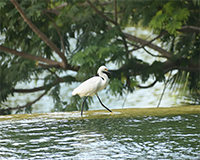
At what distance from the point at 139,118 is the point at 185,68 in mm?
4664

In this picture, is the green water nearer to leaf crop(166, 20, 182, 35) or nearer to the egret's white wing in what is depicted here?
the egret's white wing

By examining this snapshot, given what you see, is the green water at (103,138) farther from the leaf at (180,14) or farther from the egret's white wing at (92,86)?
the leaf at (180,14)

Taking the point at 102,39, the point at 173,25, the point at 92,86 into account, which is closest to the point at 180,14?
the point at 173,25

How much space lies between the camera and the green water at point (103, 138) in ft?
14.7

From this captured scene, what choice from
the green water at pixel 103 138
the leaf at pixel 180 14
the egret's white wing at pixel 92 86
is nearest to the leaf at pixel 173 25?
the leaf at pixel 180 14

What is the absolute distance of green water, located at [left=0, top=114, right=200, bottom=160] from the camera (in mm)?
4480

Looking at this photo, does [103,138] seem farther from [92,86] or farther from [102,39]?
[102,39]

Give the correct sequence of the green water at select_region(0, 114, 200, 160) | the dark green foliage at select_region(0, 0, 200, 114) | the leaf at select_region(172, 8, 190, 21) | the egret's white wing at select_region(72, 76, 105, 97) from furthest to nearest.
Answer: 1. the dark green foliage at select_region(0, 0, 200, 114)
2. the leaf at select_region(172, 8, 190, 21)
3. the egret's white wing at select_region(72, 76, 105, 97)
4. the green water at select_region(0, 114, 200, 160)

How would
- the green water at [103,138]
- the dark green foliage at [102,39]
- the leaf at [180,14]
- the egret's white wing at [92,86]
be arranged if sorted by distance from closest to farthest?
the green water at [103,138], the egret's white wing at [92,86], the leaf at [180,14], the dark green foliage at [102,39]

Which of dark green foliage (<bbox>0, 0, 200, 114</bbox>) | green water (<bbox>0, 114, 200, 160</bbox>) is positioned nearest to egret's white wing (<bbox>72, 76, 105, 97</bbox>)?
green water (<bbox>0, 114, 200, 160</bbox>)

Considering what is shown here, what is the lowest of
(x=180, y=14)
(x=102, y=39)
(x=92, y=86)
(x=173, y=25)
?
(x=92, y=86)

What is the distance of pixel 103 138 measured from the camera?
17.3ft

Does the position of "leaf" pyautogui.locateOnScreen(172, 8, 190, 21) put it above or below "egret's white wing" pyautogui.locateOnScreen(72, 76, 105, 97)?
above

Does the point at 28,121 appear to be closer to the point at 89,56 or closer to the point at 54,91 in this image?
the point at 89,56
